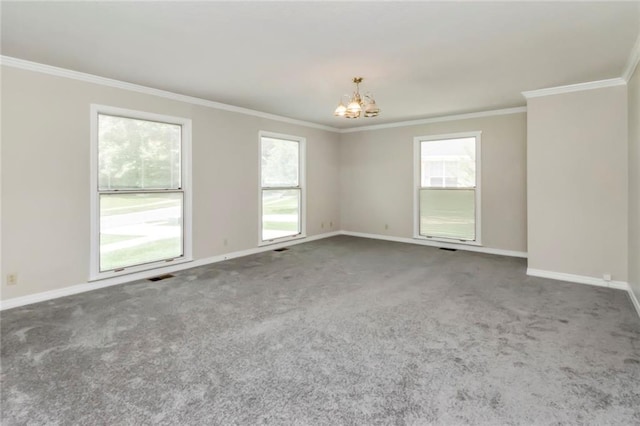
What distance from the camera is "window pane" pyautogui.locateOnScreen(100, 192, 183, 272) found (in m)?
4.38

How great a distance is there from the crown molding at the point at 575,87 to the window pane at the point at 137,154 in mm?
4988

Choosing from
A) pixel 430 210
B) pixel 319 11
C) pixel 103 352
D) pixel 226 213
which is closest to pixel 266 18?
pixel 319 11

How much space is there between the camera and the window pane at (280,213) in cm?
653

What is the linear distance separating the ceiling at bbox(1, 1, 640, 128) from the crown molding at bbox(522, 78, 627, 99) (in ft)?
0.51

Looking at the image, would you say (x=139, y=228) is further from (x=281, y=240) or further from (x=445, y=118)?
(x=445, y=118)

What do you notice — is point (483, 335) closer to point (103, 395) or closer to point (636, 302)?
point (636, 302)

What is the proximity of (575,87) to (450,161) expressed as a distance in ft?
8.25

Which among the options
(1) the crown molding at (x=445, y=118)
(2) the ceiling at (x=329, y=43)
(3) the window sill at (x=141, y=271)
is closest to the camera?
(2) the ceiling at (x=329, y=43)

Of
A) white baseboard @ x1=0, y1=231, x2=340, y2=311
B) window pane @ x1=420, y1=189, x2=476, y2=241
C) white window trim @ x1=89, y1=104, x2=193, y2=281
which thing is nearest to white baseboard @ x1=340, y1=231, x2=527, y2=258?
window pane @ x1=420, y1=189, x2=476, y2=241

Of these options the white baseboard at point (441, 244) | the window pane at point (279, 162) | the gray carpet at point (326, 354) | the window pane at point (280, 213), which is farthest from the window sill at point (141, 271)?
the white baseboard at point (441, 244)

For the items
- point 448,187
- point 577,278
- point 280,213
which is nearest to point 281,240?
point 280,213

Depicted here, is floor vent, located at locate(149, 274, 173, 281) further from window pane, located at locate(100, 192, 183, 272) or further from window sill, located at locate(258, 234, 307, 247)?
window sill, located at locate(258, 234, 307, 247)

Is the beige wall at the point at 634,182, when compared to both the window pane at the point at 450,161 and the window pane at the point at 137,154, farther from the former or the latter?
the window pane at the point at 137,154

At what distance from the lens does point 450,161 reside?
6711 mm
